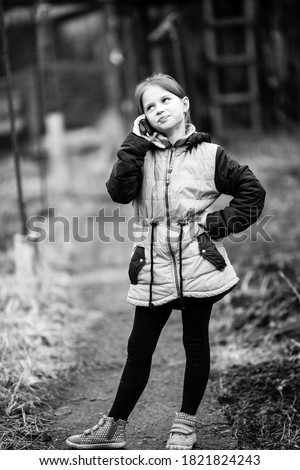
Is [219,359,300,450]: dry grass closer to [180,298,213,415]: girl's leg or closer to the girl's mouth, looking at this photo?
[180,298,213,415]: girl's leg

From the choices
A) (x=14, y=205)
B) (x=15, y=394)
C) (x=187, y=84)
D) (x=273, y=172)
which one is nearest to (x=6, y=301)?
(x=15, y=394)

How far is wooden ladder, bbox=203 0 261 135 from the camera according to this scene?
9508 millimetres

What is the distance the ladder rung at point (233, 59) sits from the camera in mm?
9523

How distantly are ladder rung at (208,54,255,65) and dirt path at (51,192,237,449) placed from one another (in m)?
5.15

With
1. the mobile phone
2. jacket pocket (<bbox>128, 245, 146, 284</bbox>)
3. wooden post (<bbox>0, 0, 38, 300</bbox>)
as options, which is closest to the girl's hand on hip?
the mobile phone

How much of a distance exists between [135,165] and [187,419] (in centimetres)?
99

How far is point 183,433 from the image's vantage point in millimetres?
2590

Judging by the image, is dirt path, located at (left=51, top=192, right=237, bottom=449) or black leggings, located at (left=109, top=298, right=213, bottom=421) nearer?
black leggings, located at (left=109, top=298, right=213, bottom=421)

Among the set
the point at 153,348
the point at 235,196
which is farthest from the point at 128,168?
the point at 153,348

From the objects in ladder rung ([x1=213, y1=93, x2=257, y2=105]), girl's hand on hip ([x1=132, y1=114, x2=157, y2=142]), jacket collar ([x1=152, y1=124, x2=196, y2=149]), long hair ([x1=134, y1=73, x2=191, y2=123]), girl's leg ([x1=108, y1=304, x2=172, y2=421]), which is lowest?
girl's leg ([x1=108, y1=304, x2=172, y2=421])

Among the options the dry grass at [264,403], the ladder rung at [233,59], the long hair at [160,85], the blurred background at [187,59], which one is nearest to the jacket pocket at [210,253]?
the long hair at [160,85]

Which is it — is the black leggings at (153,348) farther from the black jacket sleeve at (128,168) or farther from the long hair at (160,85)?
the long hair at (160,85)

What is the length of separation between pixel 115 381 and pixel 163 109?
1.49 meters

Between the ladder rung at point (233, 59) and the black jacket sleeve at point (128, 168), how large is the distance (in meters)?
7.34
